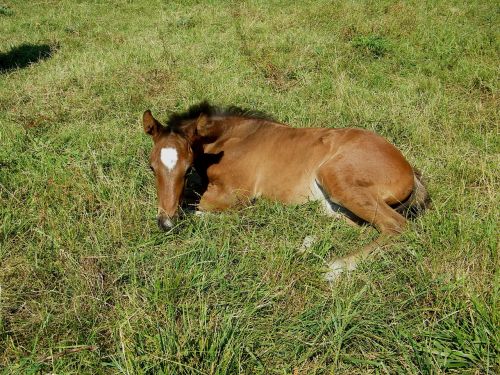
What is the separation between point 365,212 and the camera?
384 cm

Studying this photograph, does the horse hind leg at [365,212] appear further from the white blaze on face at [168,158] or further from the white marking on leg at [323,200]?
the white blaze on face at [168,158]

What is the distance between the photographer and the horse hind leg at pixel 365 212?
3.41 meters

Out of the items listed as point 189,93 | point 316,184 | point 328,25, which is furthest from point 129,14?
point 316,184

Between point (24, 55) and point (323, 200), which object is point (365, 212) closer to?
point (323, 200)

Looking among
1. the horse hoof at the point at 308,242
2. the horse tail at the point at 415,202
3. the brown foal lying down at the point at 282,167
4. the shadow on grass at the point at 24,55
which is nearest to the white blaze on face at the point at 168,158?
Result: the brown foal lying down at the point at 282,167

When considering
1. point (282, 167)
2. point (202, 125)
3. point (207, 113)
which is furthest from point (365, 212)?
point (207, 113)

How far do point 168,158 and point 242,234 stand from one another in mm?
839

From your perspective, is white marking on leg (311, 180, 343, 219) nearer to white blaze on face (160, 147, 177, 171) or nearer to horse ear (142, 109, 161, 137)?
white blaze on face (160, 147, 177, 171)

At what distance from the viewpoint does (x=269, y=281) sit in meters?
3.05

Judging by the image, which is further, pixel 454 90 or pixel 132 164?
pixel 454 90

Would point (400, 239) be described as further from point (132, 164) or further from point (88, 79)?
point (88, 79)

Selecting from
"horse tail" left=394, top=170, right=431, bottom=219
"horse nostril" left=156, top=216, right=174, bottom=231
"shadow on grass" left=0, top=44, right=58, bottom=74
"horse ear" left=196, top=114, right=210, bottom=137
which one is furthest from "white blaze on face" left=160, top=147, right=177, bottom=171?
"shadow on grass" left=0, top=44, right=58, bottom=74

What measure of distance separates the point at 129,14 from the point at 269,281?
9.25 meters

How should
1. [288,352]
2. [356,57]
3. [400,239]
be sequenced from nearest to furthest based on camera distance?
1. [288,352]
2. [400,239]
3. [356,57]
